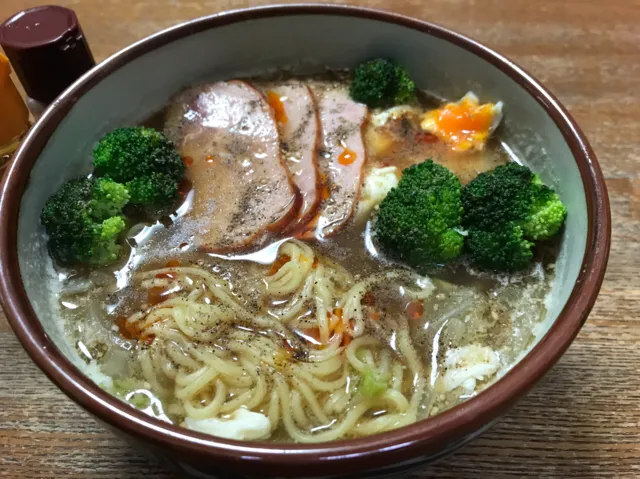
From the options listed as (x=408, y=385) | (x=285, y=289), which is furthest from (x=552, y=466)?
(x=285, y=289)

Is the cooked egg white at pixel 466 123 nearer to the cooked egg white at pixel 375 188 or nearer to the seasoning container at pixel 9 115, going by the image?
the cooked egg white at pixel 375 188

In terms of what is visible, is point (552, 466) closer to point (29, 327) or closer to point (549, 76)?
point (29, 327)

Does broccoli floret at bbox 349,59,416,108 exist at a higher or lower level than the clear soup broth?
higher

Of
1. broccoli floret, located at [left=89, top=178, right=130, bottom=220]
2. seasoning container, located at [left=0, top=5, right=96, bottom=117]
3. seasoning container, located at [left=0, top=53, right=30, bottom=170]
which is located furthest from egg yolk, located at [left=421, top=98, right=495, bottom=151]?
seasoning container, located at [left=0, top=53, right=30, bottom=170]

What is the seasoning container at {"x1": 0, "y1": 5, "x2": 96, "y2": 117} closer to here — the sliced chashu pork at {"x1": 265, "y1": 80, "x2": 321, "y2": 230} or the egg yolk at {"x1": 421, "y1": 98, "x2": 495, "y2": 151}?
the sliced chashu pork at {"x1": 265, "y1": 80, "x2": 321, "y2": 230}

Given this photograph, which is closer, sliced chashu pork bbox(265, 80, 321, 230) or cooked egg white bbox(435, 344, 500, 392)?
cooked egg white bbox(435, 344, 500, 392)

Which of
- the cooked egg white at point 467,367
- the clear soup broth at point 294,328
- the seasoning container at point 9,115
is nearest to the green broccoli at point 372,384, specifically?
the clear soup broth at point 294,328

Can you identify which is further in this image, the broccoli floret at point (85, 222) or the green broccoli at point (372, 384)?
the broccoli floret at point (85, 222)

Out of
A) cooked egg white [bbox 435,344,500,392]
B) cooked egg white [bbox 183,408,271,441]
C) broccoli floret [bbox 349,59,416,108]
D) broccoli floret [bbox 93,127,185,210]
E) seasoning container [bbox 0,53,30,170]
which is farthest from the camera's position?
broccoli floret [bbox 349,59,416,108]
